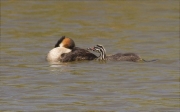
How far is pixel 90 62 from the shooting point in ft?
51.4

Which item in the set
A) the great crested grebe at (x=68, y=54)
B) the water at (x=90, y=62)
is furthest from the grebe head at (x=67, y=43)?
the water at (x=90, y=62)

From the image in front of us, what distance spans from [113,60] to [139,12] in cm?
610

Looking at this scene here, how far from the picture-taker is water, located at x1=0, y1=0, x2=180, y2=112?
38.0 feet

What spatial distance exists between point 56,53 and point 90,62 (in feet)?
2.45

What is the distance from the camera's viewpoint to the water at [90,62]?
11.6 meters

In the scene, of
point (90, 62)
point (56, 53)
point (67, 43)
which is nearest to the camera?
point (90, 62)

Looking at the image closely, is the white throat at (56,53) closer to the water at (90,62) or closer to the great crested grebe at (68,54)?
the great crested grebe at (68,54)

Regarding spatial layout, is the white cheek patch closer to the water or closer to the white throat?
the white throat

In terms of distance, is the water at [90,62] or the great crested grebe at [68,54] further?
the great crested grebe at [68,54]

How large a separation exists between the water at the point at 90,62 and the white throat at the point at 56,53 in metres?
0.21

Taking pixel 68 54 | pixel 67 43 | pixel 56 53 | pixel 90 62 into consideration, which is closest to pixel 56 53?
pixel 56 53

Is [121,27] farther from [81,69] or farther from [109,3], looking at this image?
[81,69]

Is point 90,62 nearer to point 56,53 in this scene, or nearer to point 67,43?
point 56,53

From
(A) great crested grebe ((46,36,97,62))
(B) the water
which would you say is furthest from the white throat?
(B) the water
